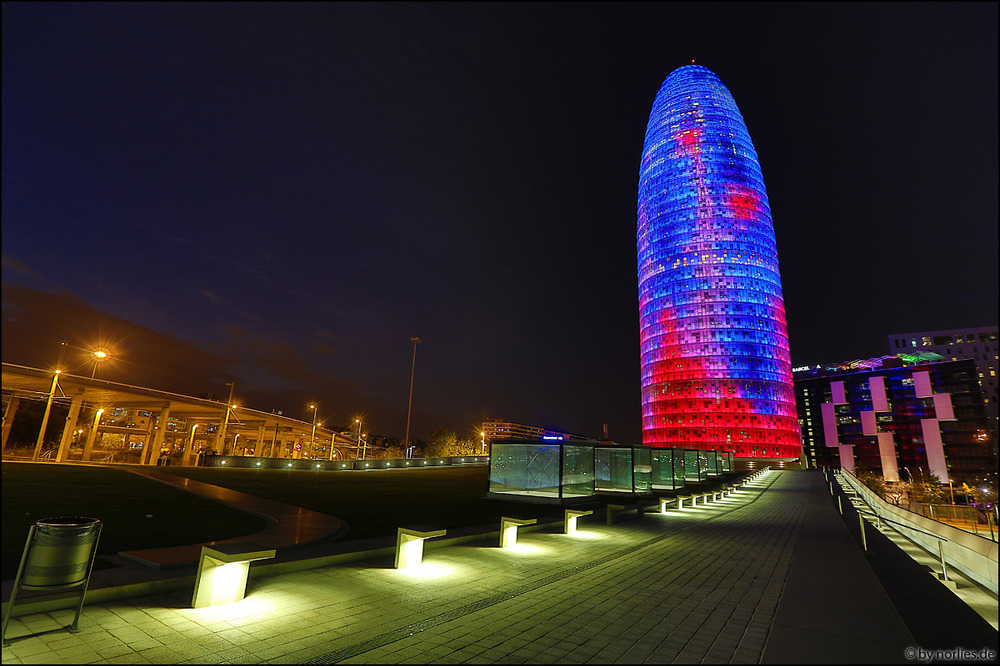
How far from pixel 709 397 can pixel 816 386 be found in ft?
276

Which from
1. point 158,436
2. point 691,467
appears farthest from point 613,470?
point 158,436

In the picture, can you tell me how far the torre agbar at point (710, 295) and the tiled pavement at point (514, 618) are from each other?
113 metres

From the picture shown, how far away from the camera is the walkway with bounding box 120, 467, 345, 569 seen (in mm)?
8102

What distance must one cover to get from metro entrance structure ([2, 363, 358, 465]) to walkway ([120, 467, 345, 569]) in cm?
3077

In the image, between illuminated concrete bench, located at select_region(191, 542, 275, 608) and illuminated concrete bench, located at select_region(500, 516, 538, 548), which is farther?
illuminated concrete bench, located at select_region(500, 516, 538, 548)

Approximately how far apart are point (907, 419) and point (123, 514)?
182 meters

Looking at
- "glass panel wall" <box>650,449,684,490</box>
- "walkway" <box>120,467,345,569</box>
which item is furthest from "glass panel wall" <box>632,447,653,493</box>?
"walkway" <box>120,467,345,569</box>

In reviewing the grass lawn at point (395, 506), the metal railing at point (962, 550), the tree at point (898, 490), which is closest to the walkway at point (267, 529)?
the grass lawn at point (395, 506)

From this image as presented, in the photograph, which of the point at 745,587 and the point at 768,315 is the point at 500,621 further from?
the point at 768,315

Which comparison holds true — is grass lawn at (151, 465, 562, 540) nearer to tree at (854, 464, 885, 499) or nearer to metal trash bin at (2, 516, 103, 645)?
metal trash bin at (2, 516, 103, 645)

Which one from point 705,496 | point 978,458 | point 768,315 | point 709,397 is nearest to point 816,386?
point 978,458

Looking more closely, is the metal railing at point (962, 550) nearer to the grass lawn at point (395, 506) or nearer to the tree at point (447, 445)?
the grass lawn at point (395, 506)

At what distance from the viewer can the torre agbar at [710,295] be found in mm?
115062

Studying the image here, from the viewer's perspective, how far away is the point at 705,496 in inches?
1067
